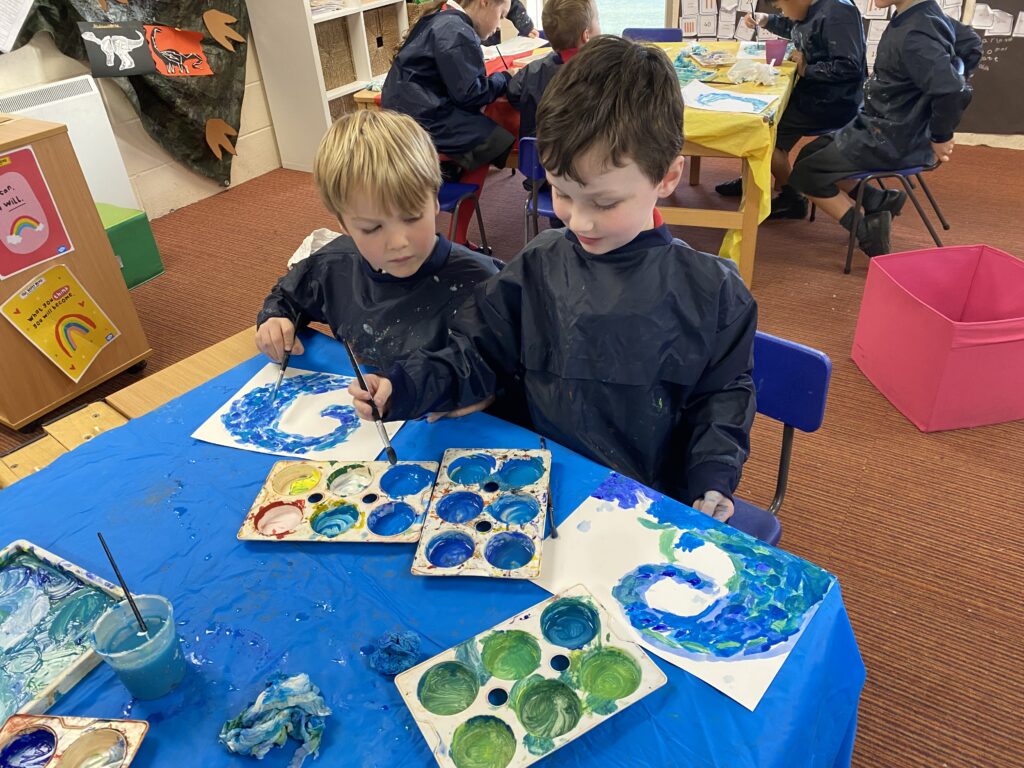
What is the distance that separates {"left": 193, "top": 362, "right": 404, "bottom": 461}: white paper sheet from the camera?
112 centimetres

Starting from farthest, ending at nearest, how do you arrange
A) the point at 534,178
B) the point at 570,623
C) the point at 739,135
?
the point at 534,178 → the point at 739,135 → the point at 570,623

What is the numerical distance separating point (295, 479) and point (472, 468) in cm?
25

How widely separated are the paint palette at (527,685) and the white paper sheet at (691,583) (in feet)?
0.11

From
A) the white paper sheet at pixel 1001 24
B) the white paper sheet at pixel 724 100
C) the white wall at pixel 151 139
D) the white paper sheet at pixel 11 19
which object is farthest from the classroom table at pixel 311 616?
the white paper sheet at pixel 1001 24

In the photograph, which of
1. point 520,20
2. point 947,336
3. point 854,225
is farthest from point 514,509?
point 520,20

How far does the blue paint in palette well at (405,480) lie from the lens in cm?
101

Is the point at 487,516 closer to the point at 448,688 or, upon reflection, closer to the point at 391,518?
the point at 391,518

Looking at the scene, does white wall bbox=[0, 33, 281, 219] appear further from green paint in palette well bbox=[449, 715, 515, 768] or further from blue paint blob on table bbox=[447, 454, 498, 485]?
green paint in palette well bbox=[449, 715, 515, 768]

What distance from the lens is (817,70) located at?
10.1ft

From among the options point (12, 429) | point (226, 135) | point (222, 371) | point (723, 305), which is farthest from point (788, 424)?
point (226, 135)

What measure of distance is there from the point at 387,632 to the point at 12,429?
84.3 inches

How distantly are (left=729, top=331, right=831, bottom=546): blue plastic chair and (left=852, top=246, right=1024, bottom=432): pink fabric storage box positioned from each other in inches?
38.4


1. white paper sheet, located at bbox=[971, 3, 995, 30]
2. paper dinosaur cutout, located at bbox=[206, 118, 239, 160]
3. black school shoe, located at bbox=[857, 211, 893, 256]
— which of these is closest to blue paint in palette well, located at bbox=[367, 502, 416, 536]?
black school shoe, located at bbox=[857, 211, 893, 256]

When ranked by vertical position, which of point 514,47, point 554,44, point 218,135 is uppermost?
point 554,44
